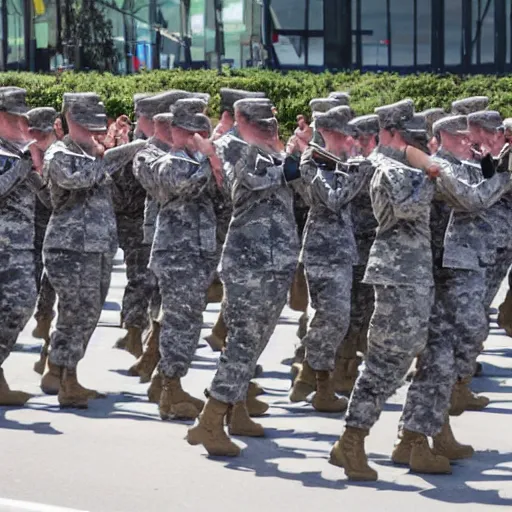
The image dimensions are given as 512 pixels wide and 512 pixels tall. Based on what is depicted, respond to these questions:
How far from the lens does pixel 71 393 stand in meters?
11.3

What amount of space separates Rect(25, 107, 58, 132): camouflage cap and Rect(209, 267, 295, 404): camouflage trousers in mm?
3305

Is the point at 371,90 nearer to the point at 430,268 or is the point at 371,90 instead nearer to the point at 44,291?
the point at 44,291

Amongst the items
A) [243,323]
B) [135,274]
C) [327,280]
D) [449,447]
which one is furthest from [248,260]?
[135,274]

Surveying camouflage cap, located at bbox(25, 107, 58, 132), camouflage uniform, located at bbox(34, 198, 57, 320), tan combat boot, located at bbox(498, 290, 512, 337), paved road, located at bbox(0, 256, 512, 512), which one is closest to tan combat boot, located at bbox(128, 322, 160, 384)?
paved road, located at bbox(0, 256, 512, 512)

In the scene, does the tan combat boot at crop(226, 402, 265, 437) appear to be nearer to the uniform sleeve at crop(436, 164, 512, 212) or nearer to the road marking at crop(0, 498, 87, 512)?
the uniform sleeve at crop(436, 164, 512, 212)

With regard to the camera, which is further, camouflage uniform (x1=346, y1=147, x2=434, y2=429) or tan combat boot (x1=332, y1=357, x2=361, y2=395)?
tan combat boot (x1=332, y1=357, x2=361, y2=395)

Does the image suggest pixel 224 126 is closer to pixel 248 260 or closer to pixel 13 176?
pixel 13 176

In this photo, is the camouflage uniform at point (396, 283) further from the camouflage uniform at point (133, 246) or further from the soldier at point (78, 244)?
the camouflage uniform at point (133, 246)

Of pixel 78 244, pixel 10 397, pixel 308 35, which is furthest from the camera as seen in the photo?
pixel 308 35

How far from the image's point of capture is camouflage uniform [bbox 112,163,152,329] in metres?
13.3

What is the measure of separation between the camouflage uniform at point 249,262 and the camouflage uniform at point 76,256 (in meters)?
1.94

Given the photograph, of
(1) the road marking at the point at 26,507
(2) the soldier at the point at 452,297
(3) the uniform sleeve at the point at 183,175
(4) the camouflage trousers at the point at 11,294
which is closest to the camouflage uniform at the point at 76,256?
(4) the camouflage trousers at the point at 11,294

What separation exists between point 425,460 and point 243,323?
4.37 ft

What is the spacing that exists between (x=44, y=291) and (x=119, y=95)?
11567mm
